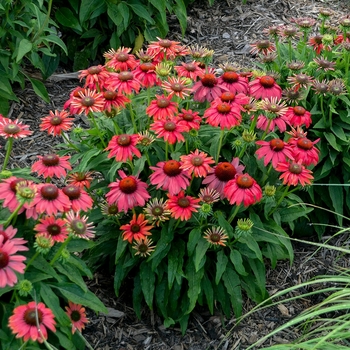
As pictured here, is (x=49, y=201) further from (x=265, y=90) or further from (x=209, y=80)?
(x=265, y=90)

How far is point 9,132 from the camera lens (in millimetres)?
2402

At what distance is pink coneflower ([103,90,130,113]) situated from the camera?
2703mm

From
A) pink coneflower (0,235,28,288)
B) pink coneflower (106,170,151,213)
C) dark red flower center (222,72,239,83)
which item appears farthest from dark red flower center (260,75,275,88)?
pink coneflower (0,235,28,288)

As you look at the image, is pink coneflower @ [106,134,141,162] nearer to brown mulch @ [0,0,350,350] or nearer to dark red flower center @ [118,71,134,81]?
dark red flower center @ [118,71,134,81]

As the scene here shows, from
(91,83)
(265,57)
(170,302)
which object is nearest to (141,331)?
(170,302)

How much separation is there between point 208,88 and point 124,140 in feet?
1.61

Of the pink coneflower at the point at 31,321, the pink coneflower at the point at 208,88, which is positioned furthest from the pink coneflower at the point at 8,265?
the pink coneflower at the point at 208,88

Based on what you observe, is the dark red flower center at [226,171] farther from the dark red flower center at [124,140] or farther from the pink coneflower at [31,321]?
the pink coneflower at [31,321]

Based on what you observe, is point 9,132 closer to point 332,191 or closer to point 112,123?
point 112,123

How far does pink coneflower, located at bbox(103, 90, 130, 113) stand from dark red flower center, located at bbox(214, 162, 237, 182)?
0.50m

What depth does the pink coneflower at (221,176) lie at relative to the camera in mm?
2605

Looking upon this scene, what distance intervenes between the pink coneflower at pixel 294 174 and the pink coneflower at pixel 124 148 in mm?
592

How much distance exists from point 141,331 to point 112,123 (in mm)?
979

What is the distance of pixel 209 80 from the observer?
112 inches
